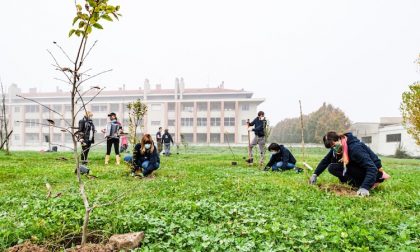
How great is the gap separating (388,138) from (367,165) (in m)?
47.1

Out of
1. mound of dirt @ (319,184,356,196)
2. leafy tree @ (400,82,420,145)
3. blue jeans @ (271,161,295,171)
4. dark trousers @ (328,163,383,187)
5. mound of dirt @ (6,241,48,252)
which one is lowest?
mound of dirt @ (6,241,48,252)

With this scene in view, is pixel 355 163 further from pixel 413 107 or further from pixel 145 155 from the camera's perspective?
pixel 413 107

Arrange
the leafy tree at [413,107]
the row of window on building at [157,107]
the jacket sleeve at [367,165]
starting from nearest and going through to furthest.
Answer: the jacket sleeve at [367,165] < the leafy tree at [413,107] < the row of window on building at [157,107]

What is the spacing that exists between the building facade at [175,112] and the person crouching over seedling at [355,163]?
62141 mm

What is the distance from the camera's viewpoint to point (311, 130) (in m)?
74.5

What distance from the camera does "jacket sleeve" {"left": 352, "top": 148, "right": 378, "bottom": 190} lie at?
21.9 ft

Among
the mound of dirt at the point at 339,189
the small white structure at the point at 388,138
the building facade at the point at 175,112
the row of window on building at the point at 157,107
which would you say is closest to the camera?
the mound of dirt at the point at 339,189

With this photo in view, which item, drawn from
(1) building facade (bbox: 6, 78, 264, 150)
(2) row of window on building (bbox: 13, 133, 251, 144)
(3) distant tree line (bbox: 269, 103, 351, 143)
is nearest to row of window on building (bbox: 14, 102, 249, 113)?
(1) building facade (bbox: 6, 78, 264, 150)

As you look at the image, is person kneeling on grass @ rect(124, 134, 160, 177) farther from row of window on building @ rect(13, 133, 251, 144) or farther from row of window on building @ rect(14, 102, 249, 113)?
row of window on building @ rect(14, 102, 249, 113)

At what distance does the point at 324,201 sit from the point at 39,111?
3319 inches

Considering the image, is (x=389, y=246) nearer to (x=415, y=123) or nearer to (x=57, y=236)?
(x=57, y=236)

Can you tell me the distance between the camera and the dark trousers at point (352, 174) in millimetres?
7290

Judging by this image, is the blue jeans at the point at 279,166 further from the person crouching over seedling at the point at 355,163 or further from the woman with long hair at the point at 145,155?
the woman with long hair at the point at 145,155

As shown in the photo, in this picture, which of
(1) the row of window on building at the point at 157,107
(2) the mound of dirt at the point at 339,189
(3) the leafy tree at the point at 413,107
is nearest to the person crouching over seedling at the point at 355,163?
(2) the mound of dirt at the point at 339,189
